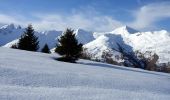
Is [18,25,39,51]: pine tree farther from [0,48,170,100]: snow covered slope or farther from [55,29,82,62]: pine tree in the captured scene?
[0,48,170,100]: snow covered slope

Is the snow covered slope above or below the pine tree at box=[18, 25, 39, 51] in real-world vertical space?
below

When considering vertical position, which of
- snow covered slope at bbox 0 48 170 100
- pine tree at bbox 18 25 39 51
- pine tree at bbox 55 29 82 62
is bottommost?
snow covered slope at bbox 0 48 170 100

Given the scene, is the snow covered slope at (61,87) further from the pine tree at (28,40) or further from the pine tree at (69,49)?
the pine tree at (28,40)

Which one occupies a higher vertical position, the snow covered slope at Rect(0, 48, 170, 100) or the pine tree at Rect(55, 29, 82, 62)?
the pine tree at Rect(55, 29, 82, 62)

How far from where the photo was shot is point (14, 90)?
13.7 meters

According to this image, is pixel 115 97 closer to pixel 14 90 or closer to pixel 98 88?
pixel 98 88

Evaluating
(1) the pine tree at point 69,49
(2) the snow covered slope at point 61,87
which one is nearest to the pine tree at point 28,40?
(1) the pine tree at point 69,49

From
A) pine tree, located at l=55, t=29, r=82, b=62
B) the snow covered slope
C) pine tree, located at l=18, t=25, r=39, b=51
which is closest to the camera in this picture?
the snow covered slope

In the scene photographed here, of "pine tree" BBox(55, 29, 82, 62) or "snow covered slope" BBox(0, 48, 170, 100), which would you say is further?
"pine tree" BBox(55, 29, 82, 62)

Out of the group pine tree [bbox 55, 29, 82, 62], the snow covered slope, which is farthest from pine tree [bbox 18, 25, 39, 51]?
the snow covered slope

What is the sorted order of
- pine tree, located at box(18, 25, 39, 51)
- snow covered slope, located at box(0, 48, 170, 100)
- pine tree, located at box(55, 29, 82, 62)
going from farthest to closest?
pine tree, located at box(18, 25, 39, 51) < pine tree, located at box(55, 29, 82, 62) < snow covered slope, located at box(0, 48, 170, 100)

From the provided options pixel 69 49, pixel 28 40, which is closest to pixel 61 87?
pixel 69 49

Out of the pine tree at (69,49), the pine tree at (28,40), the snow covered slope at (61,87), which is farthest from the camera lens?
the pine tree at (28,40)

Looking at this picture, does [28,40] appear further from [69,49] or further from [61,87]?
[61,87]
